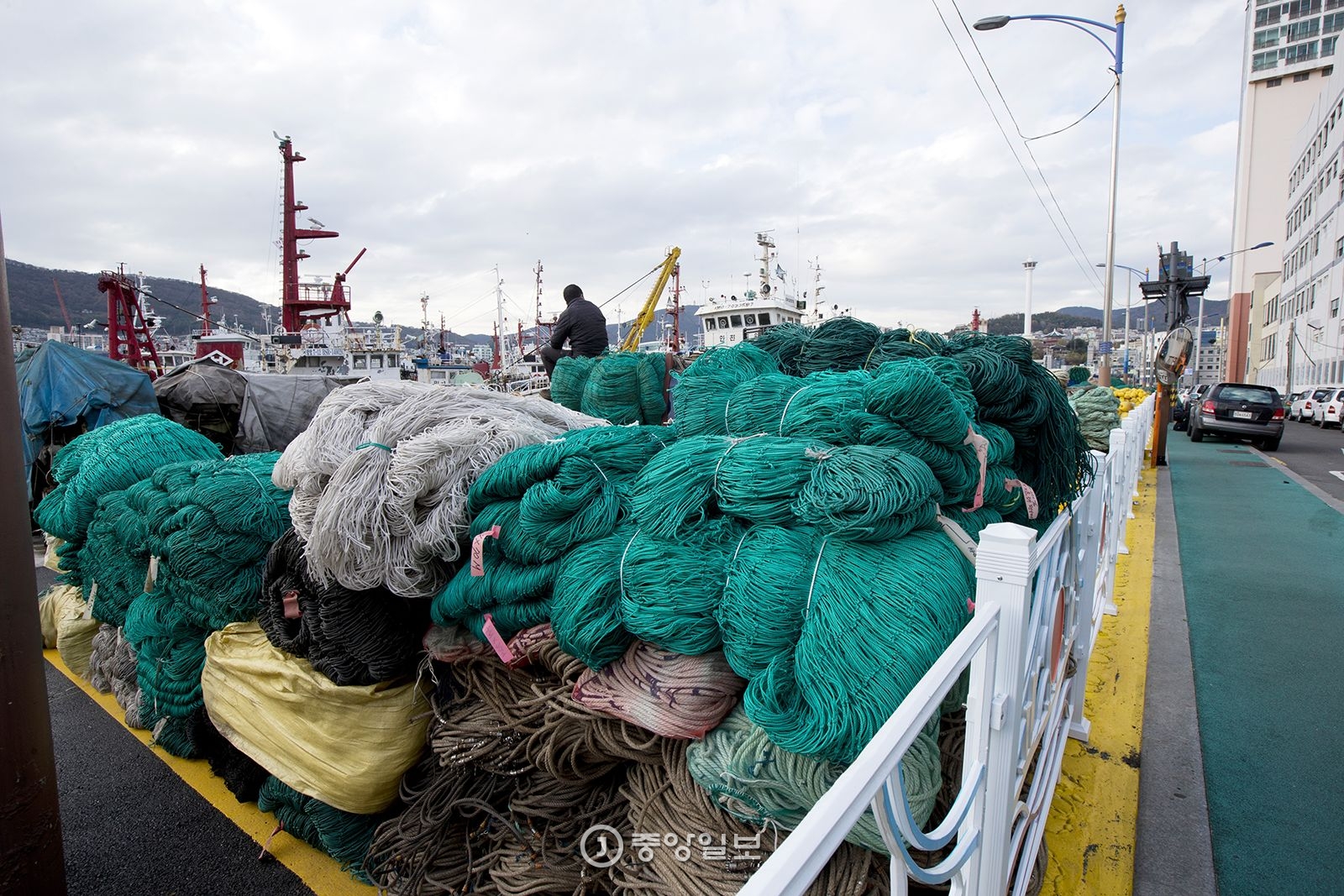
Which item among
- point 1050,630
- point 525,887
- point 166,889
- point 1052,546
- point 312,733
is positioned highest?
point 1052,546

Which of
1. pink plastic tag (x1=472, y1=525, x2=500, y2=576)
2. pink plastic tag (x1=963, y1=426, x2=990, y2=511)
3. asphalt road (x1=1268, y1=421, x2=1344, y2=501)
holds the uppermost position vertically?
pink plastic tag (x1=963, y1=426, x2=990, y2=511)

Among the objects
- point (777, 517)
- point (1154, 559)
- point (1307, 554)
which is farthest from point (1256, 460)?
point (777, 517)

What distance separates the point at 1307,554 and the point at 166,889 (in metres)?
7.41

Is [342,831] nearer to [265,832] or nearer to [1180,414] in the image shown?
[265,832]

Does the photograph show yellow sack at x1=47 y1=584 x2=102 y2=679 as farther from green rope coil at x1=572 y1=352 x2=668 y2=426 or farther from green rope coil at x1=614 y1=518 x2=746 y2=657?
green rope coil at x1=614 y1=518 x2=746 y2=657

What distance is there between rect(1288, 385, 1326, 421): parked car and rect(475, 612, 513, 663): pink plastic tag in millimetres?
28460

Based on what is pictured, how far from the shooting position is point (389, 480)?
2.01 meters

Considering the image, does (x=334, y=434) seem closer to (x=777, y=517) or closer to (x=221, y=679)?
(x=221, y=679)

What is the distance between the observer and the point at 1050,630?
73.3 inches

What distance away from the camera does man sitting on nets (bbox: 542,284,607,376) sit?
525 centimetres

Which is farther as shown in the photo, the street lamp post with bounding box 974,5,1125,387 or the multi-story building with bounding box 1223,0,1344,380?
the multi-story building with bounding box 1223,0,1344,380

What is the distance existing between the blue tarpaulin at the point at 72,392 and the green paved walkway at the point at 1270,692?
8071mm

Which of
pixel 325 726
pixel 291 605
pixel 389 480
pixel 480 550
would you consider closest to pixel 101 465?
pixel 291 605

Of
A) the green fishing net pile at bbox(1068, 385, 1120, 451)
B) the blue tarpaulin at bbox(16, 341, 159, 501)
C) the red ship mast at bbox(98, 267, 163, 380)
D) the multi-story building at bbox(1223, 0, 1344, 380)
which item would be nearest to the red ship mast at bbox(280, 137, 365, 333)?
the red ship mast at bbox(98, 267, 163, 380)
